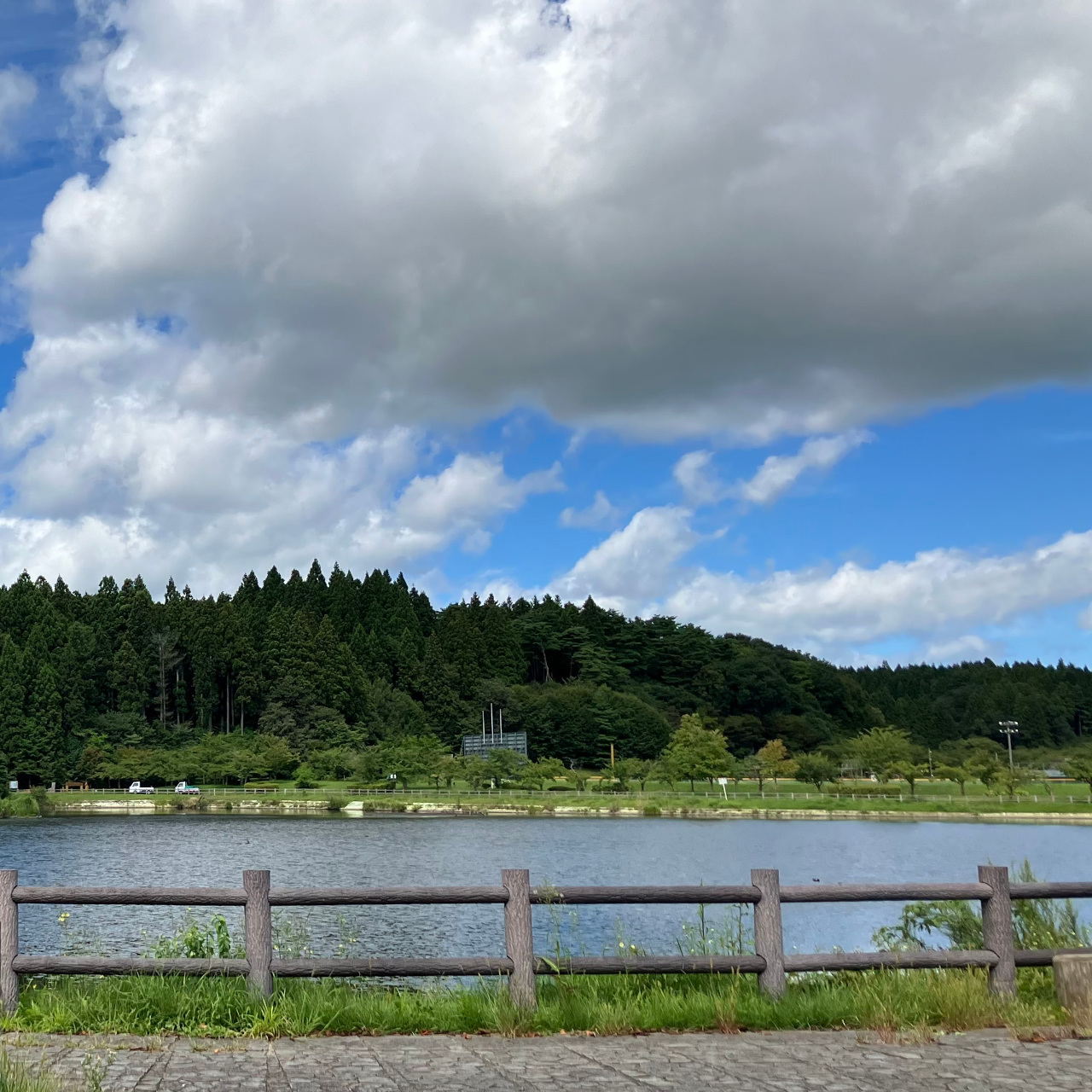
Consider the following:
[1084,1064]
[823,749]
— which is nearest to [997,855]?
[1084,1064]

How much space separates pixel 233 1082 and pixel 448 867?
37140 mm

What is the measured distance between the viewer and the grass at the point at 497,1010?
29.0ft

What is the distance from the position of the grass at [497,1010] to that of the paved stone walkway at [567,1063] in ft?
0.72

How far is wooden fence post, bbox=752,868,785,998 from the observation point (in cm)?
957

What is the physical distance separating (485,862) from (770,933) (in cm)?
3775

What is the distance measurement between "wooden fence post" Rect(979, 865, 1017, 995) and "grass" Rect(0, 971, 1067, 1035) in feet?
Answer: 0.80

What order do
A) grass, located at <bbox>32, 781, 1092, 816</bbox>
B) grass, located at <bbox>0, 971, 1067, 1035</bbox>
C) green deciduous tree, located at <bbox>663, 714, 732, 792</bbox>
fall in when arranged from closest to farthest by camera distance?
grass, located at <bbox>0, 971, 1067, 1035</bbox> → grass, located at <bbox>32, 781, 1092, 816</bbox> → green deciduous tree, located at <bbox>663, 714, 732, 792</bbox>

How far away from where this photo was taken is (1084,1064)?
7.78m

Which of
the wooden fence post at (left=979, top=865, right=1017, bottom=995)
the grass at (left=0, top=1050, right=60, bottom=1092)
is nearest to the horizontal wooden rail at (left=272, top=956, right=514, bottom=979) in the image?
the grass at (left=0, top=1050, right=60, bottom=1092)

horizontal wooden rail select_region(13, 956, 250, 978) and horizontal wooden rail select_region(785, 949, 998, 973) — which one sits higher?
horizontal wooden rail select_region(13, 956, 250, 978)

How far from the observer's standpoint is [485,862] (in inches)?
1806

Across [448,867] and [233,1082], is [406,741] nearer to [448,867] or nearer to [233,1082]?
[448,867]

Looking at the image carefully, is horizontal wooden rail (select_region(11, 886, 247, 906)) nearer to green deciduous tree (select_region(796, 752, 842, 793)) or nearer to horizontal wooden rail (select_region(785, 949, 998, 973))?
horizontal wooden rail (select_region(785, 949, 998, 973))

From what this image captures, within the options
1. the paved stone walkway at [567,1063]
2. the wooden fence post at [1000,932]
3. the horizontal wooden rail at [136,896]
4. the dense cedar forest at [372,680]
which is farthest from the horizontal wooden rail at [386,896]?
the dense cedar forest at [372,680]
